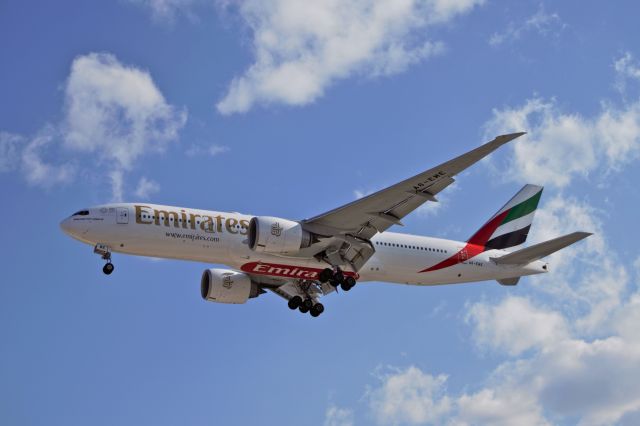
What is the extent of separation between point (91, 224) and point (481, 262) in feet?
56.5

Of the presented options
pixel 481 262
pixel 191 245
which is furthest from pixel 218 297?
pixel 481 262

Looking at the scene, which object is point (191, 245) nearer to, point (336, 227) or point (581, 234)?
point (336, 227)

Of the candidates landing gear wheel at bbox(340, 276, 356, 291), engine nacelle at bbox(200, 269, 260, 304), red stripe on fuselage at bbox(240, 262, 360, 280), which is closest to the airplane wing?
landing gear wheel at bbox(340, 276, 356, 291)

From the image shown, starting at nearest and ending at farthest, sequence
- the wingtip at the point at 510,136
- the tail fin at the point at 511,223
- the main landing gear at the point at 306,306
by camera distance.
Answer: the wingtip at the point at 510,136
the main landing gear at the point at 306,306
the tail fin at the point at 511,223

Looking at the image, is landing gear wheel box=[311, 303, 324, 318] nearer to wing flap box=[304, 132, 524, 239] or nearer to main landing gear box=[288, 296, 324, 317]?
main landing gear box=[288, 296, 324, 317]

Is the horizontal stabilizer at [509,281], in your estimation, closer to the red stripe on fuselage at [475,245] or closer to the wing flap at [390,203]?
the red stripe on fuselage at [475,245]

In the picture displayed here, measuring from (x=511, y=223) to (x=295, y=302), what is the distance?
39.5ft

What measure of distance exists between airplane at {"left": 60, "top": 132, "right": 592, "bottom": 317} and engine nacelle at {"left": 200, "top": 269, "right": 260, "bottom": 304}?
0.15 ft

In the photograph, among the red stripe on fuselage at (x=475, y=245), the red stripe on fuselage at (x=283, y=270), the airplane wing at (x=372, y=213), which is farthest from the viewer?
the red stripe on fuselage at (x=475, y=245)

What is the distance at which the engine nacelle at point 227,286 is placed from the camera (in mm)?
41750

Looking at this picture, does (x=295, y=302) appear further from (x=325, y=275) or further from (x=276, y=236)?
(x=276, y=236)

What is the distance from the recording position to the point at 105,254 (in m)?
35.4

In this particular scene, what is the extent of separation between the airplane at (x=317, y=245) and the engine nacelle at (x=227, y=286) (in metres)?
0.05

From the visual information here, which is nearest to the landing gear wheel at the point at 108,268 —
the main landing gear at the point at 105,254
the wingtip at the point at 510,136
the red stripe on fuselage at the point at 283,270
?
the main landing gear at the point at 105,254
